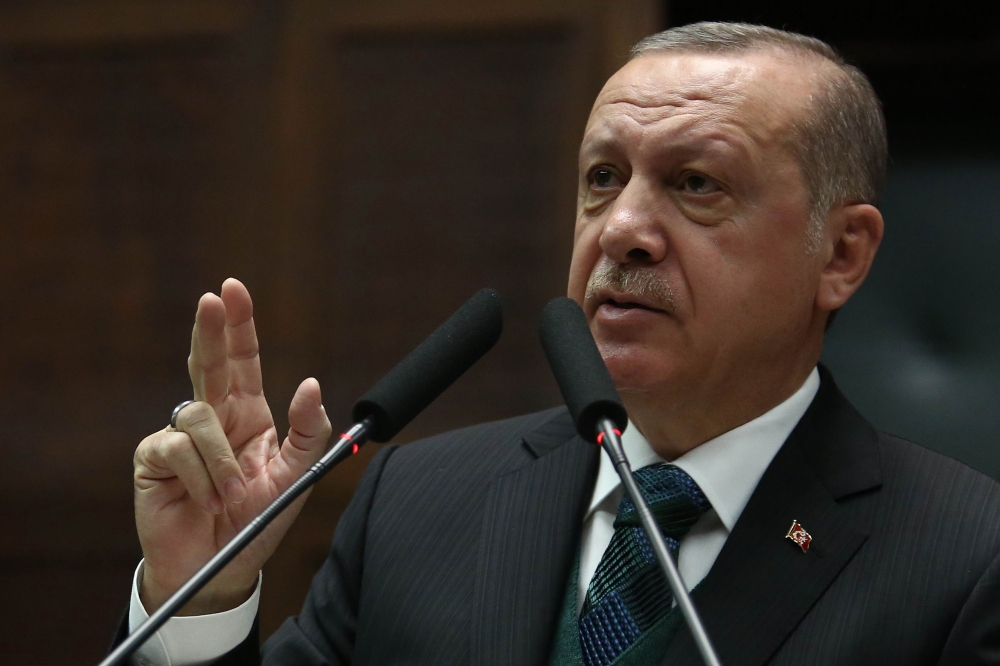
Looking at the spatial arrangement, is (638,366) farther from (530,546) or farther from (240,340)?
(240,340)

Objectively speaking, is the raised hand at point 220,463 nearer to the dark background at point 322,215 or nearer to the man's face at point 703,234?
the man's face at point 703,234

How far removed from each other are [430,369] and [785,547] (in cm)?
59

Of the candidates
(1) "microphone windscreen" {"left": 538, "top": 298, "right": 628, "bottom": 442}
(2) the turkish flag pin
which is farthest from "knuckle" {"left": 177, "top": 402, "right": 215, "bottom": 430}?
(2) the turkish flag pin

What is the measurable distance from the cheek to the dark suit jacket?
0.85 feet

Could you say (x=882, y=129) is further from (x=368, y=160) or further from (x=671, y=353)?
(x=368, y=160)

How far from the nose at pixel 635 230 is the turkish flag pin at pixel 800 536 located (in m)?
0.41

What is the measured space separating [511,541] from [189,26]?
162 centimetres

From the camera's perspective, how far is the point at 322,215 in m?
2.61

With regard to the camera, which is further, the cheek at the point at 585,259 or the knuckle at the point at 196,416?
the cheek at the point at 585,259

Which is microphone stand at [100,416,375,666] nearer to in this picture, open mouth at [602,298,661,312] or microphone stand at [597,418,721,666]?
microphone stand at [597,418,721,666]

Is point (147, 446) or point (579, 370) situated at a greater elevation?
point (579, 370)

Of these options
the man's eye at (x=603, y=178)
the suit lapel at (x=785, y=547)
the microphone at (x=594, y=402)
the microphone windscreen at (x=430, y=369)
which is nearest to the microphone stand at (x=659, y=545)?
the microphone at (x=594, y=402)

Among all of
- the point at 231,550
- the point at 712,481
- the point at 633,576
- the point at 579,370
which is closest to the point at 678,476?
the point at 712,481

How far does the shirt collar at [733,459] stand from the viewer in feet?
5.22
